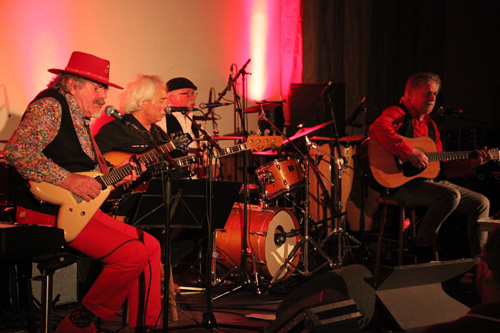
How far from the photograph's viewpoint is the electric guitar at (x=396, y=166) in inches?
214

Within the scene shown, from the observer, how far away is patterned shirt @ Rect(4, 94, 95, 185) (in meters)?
3.42

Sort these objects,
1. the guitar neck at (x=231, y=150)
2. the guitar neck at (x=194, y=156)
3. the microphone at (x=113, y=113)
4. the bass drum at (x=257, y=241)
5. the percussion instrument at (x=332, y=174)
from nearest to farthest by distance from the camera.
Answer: the microphone at (x=113, y=113), the guitar neck at (x=194, y=156), the guitar neck at (x=231, y=150), the bass drum at (x=257, y=241), the percussion instrument at (x=332, y=174)

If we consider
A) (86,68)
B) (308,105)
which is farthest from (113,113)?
(308,105)

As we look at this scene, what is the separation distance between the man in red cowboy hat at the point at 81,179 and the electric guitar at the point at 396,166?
2649 millimetres

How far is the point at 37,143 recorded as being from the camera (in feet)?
11.4

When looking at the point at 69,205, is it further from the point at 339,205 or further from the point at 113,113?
the point at 339,205

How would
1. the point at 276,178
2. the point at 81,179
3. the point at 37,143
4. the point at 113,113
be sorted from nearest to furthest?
the point at 113,113, the point at 37,143, the point at 81,179, the point at 276,178

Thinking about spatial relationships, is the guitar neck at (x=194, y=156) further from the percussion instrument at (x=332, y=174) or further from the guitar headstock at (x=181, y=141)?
the percussion instrument at (x=332, y=174)

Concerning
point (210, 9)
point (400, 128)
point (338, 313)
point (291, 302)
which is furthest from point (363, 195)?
point (338, 313)

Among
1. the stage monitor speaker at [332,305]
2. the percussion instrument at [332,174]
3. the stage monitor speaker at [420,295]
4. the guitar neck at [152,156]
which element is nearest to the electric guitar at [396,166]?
the percussion instrument at [332,174]

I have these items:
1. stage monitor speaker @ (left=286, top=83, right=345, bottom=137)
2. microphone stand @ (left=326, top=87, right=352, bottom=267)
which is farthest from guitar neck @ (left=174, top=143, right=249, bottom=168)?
stage monitor speaker @ (left=286, top=83, right=345, bottom=137)

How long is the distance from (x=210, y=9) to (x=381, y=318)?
515cm

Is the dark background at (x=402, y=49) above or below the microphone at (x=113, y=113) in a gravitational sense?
above

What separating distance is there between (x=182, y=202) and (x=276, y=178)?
1.85 metres
